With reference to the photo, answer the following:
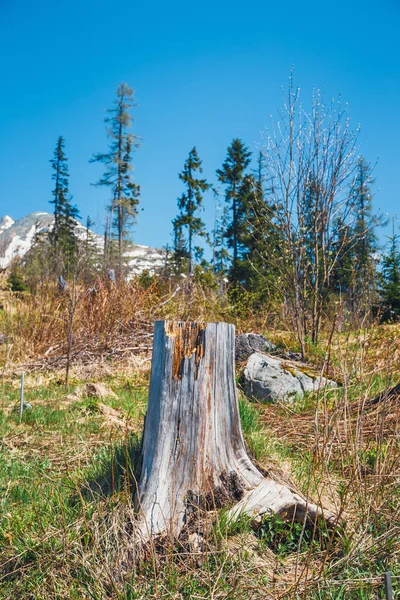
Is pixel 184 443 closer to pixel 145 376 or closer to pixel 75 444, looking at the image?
pixel 75 444

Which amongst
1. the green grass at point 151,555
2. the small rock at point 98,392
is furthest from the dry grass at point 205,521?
the small rock at point 98,392

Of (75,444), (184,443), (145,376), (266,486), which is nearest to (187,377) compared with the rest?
(184,443)

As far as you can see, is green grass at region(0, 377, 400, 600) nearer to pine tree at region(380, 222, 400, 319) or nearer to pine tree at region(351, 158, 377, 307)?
pine tree at region(351, 158, 377, 307)

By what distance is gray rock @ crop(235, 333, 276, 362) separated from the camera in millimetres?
6859

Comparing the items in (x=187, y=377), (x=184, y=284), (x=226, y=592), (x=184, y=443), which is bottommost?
(x=226, y=592)

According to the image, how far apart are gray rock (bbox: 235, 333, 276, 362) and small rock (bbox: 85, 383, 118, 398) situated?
2.11 m

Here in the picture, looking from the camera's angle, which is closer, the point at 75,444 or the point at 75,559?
the point at 75,559

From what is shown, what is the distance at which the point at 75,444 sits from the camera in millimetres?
3904

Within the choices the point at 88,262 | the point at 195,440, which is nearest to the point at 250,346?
the point at 195,440

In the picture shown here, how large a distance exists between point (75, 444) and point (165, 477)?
6.04 feet

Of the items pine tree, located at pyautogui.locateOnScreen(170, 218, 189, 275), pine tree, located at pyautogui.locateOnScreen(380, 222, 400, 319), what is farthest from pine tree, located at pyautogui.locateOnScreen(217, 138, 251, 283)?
pine tree, located at pyautogui.locateOnScreen(380, 222, 400, 319)

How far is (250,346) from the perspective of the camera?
6.94m

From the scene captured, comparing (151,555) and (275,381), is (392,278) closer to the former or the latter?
(275,381)

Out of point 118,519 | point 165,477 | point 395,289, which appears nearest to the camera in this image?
point 118,519
